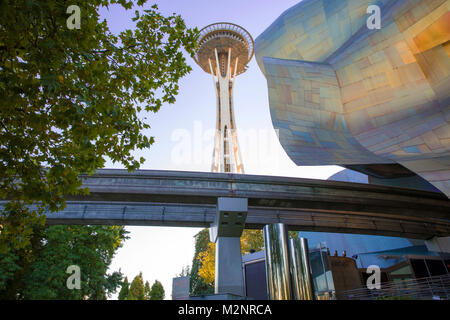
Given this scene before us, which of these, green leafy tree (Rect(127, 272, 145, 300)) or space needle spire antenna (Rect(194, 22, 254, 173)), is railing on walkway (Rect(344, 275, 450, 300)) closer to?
space needle spire antenna (Rect(194, 22, 254, 173))

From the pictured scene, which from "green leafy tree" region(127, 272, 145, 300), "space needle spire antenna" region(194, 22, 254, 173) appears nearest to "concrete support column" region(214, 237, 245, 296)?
"space needle spire antenna" region(194, 22, 254, 173)

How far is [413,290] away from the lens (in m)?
10.4

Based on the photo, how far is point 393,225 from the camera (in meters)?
18.6

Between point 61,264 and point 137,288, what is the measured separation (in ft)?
102

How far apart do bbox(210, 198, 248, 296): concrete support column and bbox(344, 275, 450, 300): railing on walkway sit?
212 inches

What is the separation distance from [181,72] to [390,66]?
28.8 feet

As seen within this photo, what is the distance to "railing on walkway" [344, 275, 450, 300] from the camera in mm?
9196

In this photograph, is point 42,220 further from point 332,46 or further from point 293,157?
point 332,46

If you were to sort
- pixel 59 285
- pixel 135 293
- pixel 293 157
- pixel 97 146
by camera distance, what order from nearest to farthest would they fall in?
pixel 97 146 < pixel 293 157 < pixel 59 285 < pixel 135 293

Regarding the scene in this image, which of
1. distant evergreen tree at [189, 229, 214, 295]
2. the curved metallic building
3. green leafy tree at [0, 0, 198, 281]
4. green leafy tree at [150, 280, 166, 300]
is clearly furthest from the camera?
green leafy tree at [150, 280, 166, 300]

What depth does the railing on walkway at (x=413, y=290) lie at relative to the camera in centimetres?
920

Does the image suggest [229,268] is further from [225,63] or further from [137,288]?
[225,63]

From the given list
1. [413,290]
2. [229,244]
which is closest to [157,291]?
[229,244]
